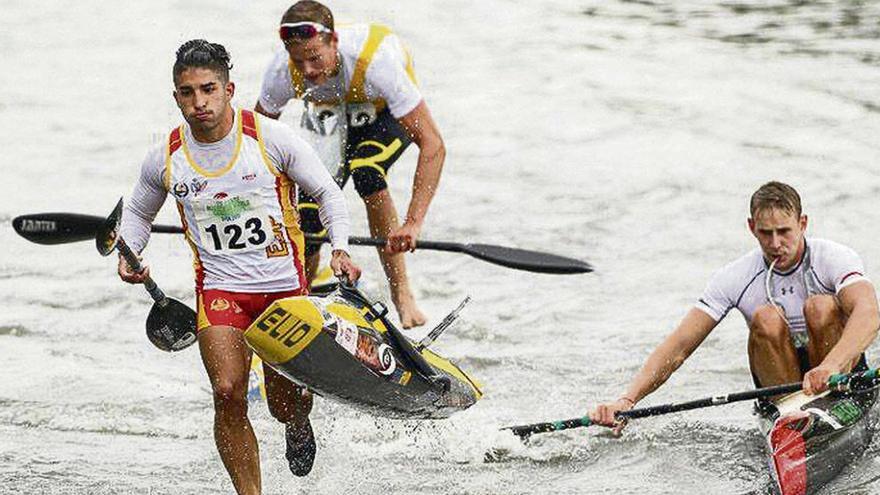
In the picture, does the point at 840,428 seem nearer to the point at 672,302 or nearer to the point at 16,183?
the point at 672,302

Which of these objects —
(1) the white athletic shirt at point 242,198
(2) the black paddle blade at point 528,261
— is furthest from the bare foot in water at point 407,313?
(1) the white athletic shirt at point 242,198

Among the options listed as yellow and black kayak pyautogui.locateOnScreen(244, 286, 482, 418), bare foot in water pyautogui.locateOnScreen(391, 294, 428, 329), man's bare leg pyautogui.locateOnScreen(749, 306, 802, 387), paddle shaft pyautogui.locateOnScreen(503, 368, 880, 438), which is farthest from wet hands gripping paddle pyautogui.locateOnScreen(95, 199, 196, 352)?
bare foot in water pyautogui.locateOnScreen(391, 294, 428, 329)

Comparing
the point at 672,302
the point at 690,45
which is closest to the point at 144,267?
the point at 672,302

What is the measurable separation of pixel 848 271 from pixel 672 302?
12.8ft

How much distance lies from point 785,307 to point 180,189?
2.47m

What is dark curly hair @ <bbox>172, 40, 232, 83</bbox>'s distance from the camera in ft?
19.8

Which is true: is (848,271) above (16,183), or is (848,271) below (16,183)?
above

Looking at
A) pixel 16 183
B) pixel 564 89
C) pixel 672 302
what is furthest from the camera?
pixel 564 89

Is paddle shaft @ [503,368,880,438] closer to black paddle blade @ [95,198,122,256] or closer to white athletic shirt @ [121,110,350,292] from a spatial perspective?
white athletic shirt @ [121,110,350,292]

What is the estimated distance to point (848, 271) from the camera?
263 inches

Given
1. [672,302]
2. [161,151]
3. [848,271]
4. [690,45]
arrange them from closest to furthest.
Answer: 1. [161,151]
2. [848,271]
3. [672,302]
4. [690,45]

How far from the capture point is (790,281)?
677 centimetres

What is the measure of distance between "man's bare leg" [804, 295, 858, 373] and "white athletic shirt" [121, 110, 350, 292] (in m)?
1.87

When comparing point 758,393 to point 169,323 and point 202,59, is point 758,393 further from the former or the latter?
point 202,59
